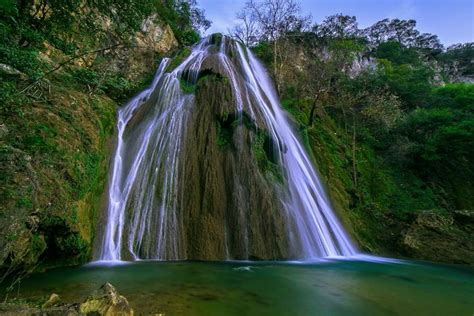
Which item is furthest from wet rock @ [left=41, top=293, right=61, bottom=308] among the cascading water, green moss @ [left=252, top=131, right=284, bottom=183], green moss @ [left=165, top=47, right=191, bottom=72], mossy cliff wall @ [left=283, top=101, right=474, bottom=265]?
green moss @ [left=165, top=47, right=191, bottom=72]

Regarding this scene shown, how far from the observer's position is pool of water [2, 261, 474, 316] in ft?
15.9

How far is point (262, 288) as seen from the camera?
19.3 feet

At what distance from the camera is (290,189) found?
11125mm

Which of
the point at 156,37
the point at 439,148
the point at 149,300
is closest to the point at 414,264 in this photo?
the point at 149,300

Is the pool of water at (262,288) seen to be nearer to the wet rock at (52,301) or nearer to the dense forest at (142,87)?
the wet rock at (52,301)

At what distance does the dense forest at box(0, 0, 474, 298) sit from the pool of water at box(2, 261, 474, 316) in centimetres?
115

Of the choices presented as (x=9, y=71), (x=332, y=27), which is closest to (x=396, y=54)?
(x=332, y=27)

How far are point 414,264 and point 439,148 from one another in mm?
10412

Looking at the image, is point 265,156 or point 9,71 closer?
point 9,71

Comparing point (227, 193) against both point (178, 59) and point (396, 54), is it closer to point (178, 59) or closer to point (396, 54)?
point (178, 59)

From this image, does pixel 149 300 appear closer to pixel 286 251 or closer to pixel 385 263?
pixel 286 251

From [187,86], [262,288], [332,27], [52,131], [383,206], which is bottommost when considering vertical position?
[262,288]

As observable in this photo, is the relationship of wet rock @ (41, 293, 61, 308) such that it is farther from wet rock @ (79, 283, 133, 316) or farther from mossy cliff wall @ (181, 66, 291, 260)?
mossy cliff wall @ (181, 66, 291, 260)

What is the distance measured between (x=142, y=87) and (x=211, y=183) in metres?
7.78
